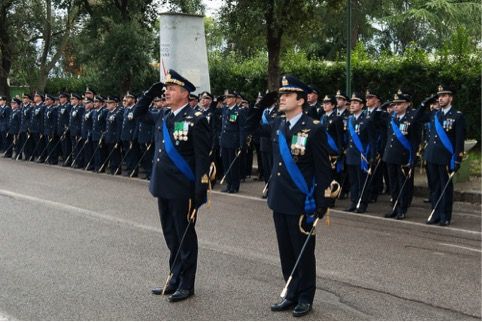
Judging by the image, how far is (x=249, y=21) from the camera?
54.8ft

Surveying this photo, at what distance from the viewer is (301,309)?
5656mm

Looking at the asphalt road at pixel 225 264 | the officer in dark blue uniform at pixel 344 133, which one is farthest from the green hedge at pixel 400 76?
the asphalt road at pixel 225 264

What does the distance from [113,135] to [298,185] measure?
10953 millimetres

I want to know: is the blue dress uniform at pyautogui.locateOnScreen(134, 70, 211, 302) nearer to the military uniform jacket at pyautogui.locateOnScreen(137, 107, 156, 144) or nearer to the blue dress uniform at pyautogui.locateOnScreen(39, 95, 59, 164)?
the military uniform jacket at pyautogui.locateOnScreen(137, 107, 156, 144)

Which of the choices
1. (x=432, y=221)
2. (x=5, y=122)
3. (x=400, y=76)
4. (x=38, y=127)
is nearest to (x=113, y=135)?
(x=38, y=127)

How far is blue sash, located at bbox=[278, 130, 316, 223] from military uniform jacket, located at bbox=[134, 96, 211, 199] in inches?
27.9

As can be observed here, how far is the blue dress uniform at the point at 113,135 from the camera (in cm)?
1591

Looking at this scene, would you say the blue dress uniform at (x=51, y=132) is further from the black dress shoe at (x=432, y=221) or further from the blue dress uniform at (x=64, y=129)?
the black dress shoe at (x=432, y=221)

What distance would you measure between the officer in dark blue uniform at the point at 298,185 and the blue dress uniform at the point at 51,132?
13459mm

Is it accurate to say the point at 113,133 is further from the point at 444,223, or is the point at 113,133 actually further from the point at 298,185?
the point at 298,185

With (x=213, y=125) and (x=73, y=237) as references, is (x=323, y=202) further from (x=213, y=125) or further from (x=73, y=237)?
(x=213, y=125)

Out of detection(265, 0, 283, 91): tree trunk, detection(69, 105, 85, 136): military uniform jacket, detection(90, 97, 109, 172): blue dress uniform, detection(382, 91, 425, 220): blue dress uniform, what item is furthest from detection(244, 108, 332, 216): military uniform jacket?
detection(69, 105, 85, 136): military uniform jacket

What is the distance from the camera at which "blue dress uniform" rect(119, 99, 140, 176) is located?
1545 centimetres

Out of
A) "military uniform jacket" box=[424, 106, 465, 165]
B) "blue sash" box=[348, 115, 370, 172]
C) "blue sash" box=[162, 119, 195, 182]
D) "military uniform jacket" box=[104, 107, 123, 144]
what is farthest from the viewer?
"military uniform jacket" box=[104, 107, 123, 144]
